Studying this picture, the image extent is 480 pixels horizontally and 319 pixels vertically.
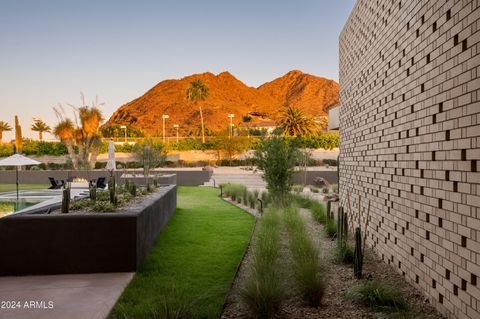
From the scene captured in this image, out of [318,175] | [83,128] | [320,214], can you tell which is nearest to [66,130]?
[83,128]

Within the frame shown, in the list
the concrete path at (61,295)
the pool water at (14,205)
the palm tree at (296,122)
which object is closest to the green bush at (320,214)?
the concrete path at (61,295)

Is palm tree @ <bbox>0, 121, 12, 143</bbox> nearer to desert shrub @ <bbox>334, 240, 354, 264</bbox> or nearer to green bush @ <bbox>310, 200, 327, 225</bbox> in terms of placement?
green bush @ <bbox>310, 200, 327, 225</bbox>

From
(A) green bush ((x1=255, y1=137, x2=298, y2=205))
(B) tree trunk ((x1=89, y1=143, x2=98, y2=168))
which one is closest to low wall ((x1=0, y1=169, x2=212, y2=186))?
(B) tree trunk ((x1=89, y1=143, x2=98, y2=168))

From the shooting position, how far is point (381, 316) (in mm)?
3848

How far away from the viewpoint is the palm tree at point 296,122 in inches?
2329

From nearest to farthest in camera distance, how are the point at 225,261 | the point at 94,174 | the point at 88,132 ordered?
1. the point at 225,261
2. the point at 94,174
3. the point at 88,132

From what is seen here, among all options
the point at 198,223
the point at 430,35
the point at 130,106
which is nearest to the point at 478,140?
the point at 430,35

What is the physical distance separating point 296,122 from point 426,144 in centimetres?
5554

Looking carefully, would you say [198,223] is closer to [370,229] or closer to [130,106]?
[370,229]

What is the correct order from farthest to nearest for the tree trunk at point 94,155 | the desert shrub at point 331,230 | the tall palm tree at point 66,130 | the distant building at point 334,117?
the tall palm tree at point 66,130 < the tree trunk at point 94,155 < the distant building at point 334,117 < the desert shrub at point 331,230

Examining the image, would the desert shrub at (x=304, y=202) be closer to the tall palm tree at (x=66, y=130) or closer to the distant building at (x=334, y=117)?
the distant building at (x=334, y=117)

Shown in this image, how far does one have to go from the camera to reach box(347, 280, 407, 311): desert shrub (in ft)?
13.3

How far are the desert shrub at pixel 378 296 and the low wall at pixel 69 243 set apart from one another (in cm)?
314

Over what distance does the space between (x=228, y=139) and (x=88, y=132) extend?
1731cm
